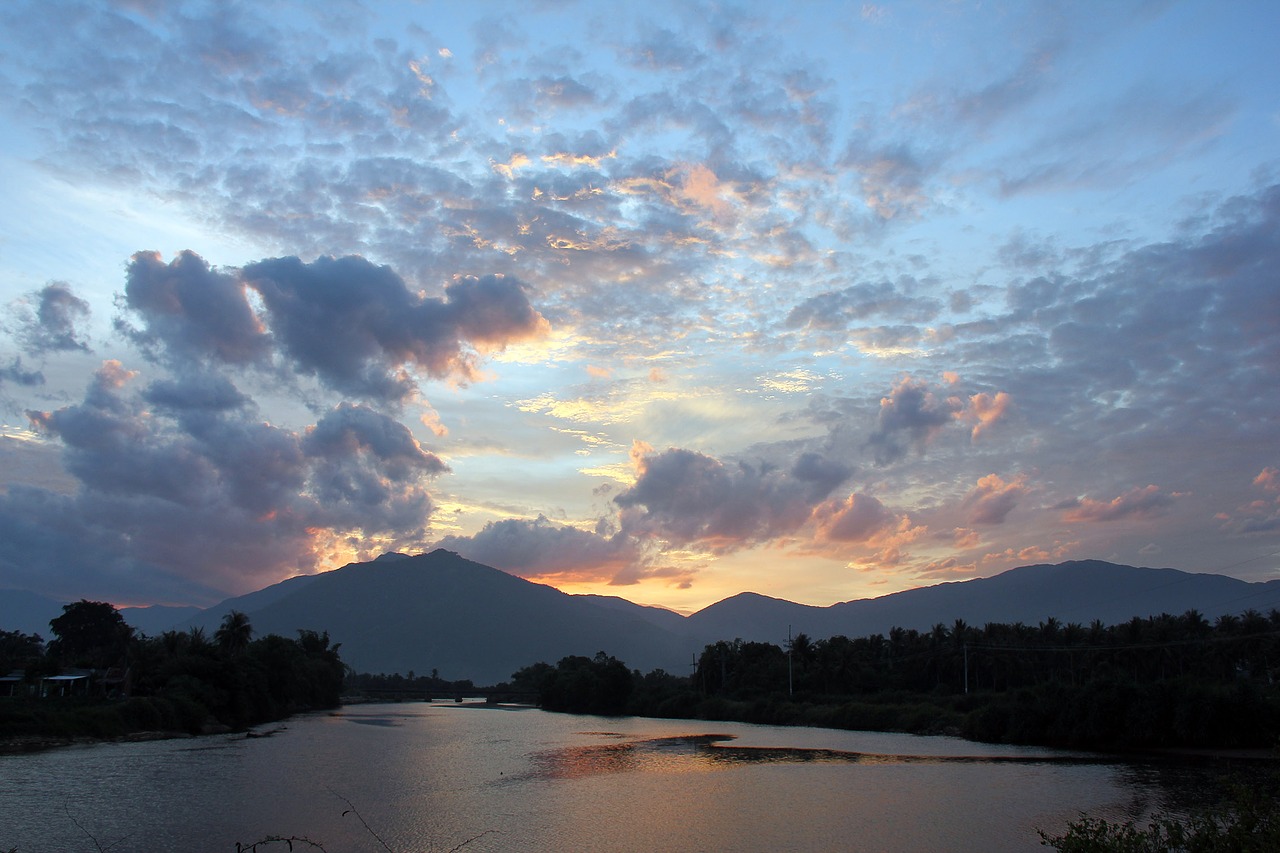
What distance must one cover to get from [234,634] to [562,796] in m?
80.3

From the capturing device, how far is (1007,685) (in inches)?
3917

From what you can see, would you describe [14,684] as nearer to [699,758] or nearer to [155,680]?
[155,680]

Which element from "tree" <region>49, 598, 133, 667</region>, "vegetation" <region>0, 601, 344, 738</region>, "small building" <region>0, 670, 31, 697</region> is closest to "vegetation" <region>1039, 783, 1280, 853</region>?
"vegetation" <region>0, 601, 344, 738</region>

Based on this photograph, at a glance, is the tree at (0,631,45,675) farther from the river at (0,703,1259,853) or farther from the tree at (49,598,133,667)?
the river at (0,703,1259,853)

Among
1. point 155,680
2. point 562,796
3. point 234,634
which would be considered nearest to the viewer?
point 562,796

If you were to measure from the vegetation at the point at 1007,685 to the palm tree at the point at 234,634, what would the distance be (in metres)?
48.9

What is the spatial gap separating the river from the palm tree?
41575mm

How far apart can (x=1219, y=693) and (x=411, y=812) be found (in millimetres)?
52228

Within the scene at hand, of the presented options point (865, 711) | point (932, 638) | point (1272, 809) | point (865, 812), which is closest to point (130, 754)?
point (865, 812)

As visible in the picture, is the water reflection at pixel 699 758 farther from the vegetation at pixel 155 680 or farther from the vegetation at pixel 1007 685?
the vegetation at pixel 155 680

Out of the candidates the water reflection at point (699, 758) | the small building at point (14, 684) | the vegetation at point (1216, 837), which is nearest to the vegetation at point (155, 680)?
the small building at point (14, 684)

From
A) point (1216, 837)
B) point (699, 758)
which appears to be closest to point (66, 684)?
point (699, 758)

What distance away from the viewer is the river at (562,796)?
92.6ft

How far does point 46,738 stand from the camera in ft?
182
